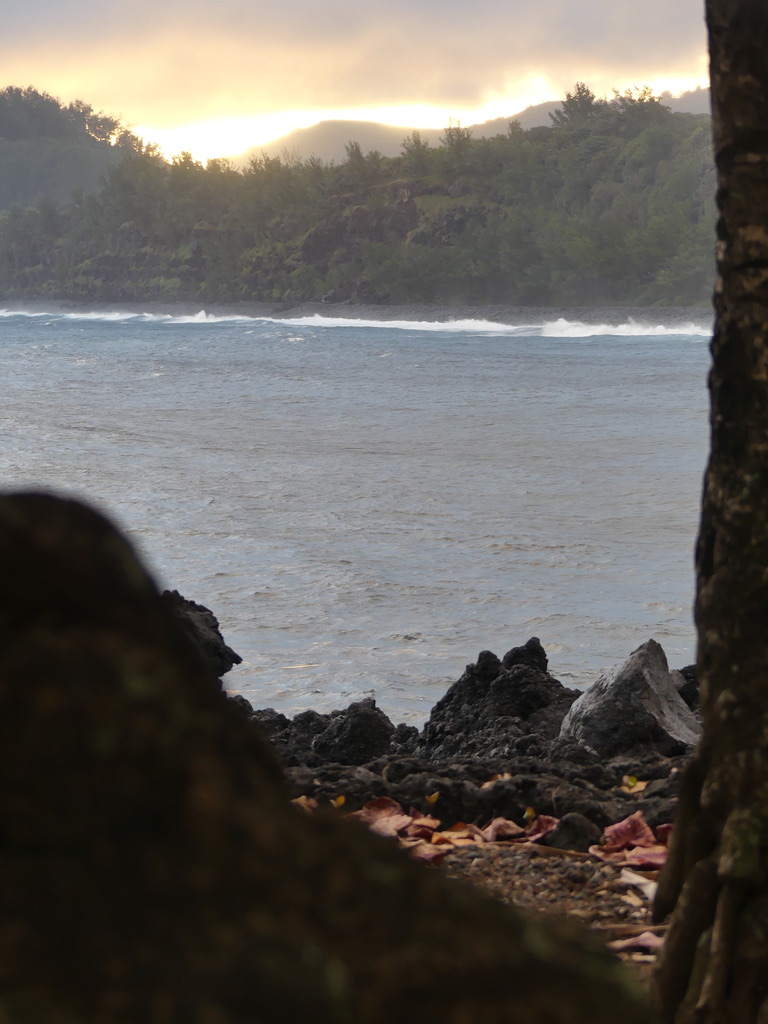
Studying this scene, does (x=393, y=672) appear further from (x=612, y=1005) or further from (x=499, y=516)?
(x=612, y=1005)

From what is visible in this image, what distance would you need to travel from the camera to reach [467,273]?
73.0 metres

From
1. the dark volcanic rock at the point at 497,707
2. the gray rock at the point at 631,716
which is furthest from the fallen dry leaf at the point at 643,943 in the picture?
the dark volcanic rock at the point at 497,707

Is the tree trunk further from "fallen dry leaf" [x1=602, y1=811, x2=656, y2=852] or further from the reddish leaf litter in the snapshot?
"fallen dry leaf" [x1=602, y1=811, x2=656, y2=852]

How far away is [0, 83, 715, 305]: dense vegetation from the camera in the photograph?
6712 centimetres

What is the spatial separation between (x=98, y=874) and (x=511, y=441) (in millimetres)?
14512

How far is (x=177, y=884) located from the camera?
555mm

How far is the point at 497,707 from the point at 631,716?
786 millimetres

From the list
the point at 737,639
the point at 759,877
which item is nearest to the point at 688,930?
the point at 759,877

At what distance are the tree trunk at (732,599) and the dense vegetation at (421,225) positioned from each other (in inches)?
2455

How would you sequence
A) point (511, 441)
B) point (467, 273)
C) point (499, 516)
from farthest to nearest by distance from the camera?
point (467, 273) → point (511, 441) → point (499, 516)

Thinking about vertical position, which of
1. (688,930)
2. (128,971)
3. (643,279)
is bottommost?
(688,930)

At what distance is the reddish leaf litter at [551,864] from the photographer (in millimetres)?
2127

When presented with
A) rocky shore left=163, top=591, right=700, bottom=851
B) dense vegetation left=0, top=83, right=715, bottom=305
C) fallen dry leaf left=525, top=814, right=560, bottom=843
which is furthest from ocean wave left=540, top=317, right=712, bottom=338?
fallen dry leaf left=525, top=814, right=560, bottom=843

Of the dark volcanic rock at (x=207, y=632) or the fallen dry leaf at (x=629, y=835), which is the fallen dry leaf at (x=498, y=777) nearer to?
the fallen dry leaf at (x=629, y=835)
